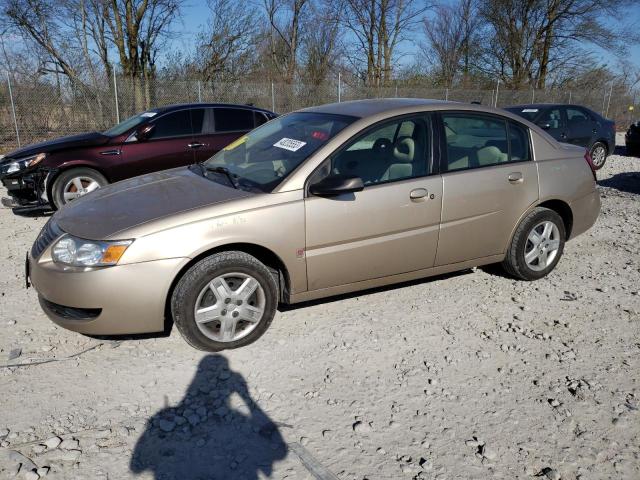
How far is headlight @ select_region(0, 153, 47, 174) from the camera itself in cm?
703

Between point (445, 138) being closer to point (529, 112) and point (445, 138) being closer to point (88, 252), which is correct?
point (88, 252)

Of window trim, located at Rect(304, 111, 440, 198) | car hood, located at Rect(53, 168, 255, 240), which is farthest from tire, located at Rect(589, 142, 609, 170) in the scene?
car hood, located at Rect(53, 168, 255, 240)

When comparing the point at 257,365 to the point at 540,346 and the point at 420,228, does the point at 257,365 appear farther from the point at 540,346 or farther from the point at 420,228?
the point at 540,346

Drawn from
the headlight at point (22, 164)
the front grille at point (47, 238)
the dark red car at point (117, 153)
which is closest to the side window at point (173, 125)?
the dark red car at point (117, 153)

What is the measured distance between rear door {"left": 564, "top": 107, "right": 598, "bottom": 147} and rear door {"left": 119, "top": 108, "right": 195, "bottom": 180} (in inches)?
319

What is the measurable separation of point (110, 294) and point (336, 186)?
1621 mm

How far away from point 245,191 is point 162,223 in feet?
2.14

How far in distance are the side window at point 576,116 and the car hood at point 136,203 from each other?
9804 millimetres

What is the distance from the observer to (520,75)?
3181 cm

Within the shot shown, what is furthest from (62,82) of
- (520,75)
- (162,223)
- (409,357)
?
(520,75)

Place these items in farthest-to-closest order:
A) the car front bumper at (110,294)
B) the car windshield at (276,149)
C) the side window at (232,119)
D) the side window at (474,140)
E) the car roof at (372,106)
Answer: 1. the side window at (232,119)
2. the side window at (474,140)
3. the car roof at (372,106)
4. the car windshield at (276,149)
5. the car front bumper at (110,294)

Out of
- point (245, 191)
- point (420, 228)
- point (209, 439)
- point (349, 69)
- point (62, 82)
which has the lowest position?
point (209, 439)

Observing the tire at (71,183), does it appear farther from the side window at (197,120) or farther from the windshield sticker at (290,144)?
the windshield sticker at (290,144)

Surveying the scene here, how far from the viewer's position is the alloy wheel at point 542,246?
15.7 feet
